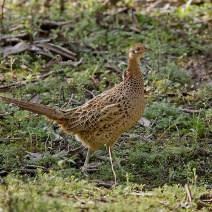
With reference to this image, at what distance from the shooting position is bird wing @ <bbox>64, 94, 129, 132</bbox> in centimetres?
764

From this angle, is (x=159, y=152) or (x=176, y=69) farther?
(x=176, y=69)

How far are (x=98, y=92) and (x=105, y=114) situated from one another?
244cm

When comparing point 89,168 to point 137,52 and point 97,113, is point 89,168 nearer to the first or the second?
point 97,113

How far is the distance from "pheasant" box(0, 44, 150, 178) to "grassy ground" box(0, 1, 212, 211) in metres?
0.35

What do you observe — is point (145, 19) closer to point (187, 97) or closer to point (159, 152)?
point (187, 97)

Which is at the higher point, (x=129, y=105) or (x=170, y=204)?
(x=129, y=105)

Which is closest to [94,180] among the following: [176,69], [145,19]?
[176,69]

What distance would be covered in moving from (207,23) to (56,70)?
3693 mm

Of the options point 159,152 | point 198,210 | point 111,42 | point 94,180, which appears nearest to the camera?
point 198,210

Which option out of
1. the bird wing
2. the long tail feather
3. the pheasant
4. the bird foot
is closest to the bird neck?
the pheasant

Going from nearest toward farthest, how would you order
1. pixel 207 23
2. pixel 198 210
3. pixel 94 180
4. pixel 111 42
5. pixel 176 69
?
1. pixel 198 210
2. pixel 94 180
3. pixel 176 69
4. pixel 111 42
5. pixel 207 23

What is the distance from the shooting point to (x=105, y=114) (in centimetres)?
767

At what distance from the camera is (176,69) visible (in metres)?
10.7

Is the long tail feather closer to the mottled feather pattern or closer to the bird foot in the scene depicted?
the mottled feather pattern
